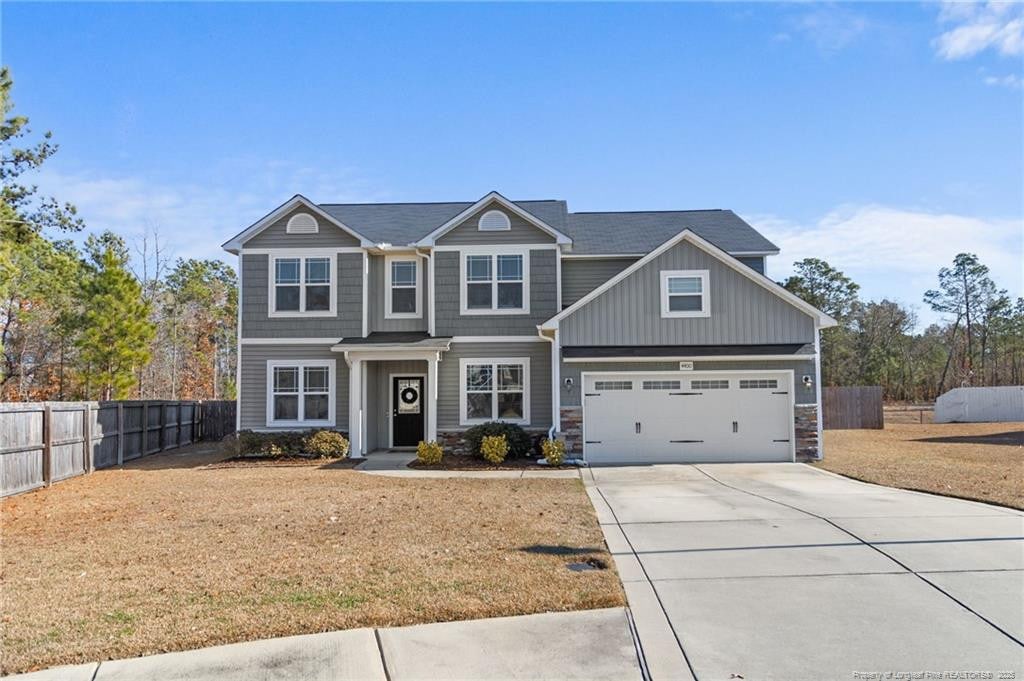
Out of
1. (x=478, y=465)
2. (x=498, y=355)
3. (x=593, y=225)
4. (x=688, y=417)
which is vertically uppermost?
(x=593, y=225)

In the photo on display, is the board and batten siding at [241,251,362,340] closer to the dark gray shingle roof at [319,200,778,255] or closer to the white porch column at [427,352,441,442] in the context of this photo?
the dark gray shingle roof at [319,200,778,255]

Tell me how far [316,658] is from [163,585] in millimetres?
2411

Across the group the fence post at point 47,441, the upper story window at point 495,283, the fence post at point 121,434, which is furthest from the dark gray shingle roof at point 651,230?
the fence post at point 47,441

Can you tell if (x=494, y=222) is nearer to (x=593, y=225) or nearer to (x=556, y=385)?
(x=593, y=225)

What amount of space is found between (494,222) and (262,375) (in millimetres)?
7139

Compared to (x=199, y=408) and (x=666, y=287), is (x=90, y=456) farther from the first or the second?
(x=666, y=287)

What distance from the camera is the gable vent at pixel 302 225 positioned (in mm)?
19312

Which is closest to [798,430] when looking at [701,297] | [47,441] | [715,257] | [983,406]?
[701,297]

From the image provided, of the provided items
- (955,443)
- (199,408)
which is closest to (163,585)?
(199,408)

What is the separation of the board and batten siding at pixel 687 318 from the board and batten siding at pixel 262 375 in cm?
601

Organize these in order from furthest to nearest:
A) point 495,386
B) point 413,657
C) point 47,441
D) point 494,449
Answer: point 495,386 → point 494,449 → point 47,441 → point 413,657

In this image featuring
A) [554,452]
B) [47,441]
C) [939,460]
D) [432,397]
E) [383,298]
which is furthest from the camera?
[383,298]

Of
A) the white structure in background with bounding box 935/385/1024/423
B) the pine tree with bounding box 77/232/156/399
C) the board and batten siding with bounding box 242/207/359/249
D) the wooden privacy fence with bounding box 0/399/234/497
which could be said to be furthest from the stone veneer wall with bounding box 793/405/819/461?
the pine tree with bounding box 77/232/156/399

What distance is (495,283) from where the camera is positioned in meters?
19.0
